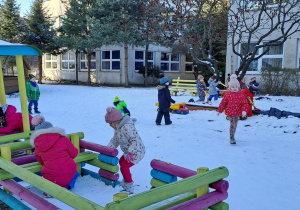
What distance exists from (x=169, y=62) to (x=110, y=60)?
17.7ft

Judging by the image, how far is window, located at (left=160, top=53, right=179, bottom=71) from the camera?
29.2 meters

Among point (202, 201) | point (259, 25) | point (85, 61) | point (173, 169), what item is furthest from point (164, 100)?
point (85, 61)

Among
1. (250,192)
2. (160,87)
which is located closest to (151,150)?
(250,192)

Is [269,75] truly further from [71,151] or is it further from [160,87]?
[71,151]

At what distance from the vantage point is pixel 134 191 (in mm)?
4664

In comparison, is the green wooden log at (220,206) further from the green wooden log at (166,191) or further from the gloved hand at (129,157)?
the gloved hand at (129,157)

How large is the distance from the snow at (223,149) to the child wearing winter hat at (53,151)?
372 mm

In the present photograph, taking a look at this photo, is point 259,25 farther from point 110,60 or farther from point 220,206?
point 110,60

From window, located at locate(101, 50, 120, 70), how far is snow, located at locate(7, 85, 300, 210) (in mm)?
14826

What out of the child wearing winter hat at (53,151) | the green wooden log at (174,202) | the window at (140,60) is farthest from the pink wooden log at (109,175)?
the window at (140,60)

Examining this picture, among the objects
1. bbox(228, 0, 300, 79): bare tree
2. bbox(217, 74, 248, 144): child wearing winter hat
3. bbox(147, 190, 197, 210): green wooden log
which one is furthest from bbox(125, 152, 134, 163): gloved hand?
bbox(228, 0, 300, 79): bare tree

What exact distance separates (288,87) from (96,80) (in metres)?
17.5

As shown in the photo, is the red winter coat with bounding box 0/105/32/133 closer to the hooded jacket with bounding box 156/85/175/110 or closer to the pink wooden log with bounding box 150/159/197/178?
the pink wooden log with bounding box 150/159/197/178

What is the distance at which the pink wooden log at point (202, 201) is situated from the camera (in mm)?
2800
